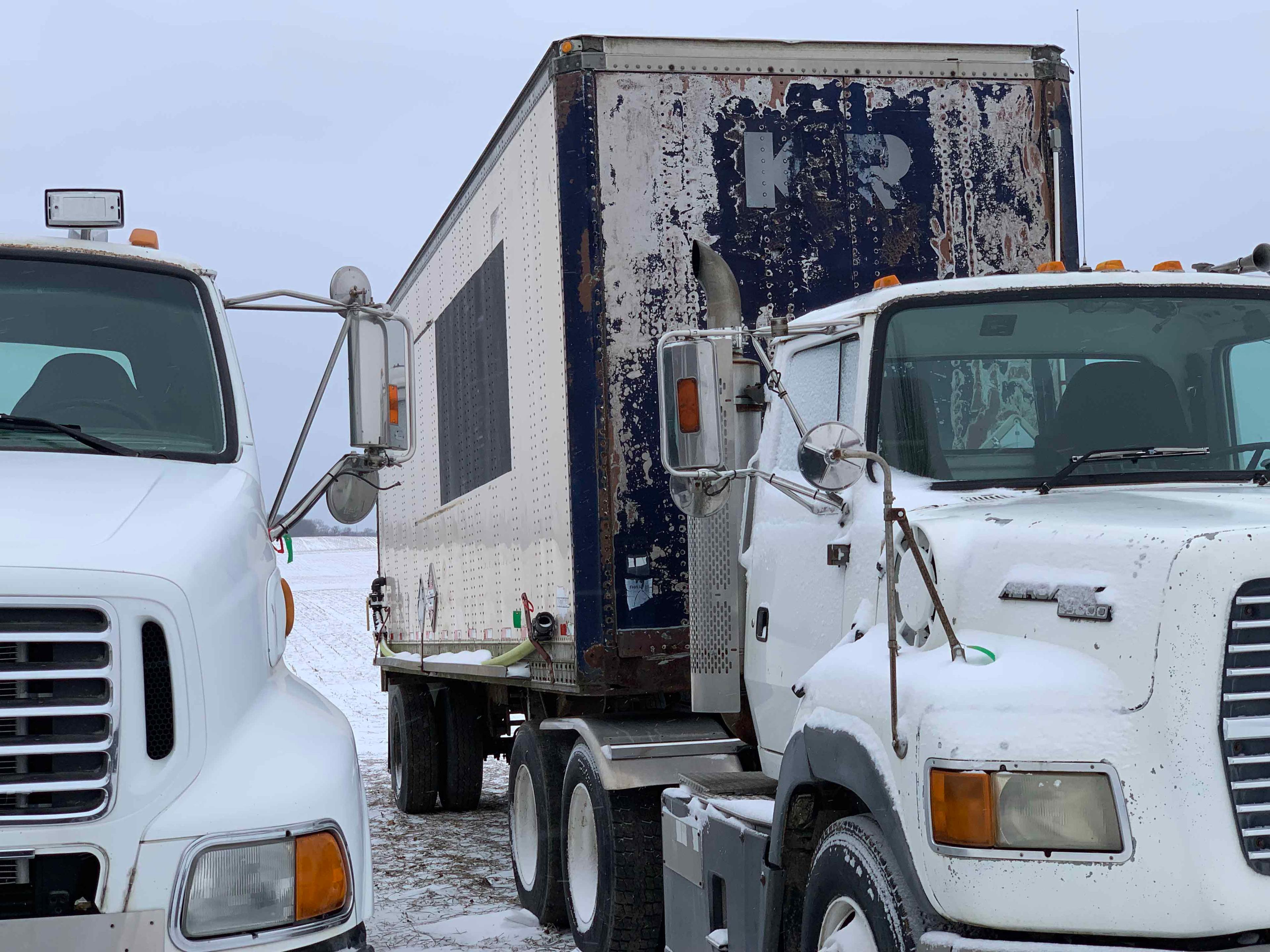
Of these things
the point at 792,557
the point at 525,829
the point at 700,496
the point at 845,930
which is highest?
the point at 700,496

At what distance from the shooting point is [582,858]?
688cm

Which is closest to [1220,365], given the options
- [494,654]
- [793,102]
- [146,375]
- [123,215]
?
[793,102]

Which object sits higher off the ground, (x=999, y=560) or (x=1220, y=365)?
(x=1220, y=365)

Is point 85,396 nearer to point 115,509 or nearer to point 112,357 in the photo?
point 112,357

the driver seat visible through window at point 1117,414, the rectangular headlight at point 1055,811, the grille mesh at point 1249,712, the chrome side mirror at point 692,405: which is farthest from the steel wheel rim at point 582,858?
the grille mesh at point 1249,712

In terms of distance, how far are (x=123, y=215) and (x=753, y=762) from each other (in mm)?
3289

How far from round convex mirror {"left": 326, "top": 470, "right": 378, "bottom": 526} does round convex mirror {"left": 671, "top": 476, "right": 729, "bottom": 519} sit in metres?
1.05

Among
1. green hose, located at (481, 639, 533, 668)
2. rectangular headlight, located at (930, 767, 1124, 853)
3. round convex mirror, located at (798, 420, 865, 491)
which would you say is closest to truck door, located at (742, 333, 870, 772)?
round convex mirror, located at (798, 420, 865, 491)

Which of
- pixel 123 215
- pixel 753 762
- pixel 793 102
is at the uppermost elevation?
pixel 793 102

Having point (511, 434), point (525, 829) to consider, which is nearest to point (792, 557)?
point (511, 434)

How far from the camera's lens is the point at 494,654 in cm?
795

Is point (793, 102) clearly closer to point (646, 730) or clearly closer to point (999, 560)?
Answer: point (646, 730)

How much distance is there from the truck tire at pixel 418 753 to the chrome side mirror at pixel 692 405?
7346 millimetres

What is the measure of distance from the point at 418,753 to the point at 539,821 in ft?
13.7
